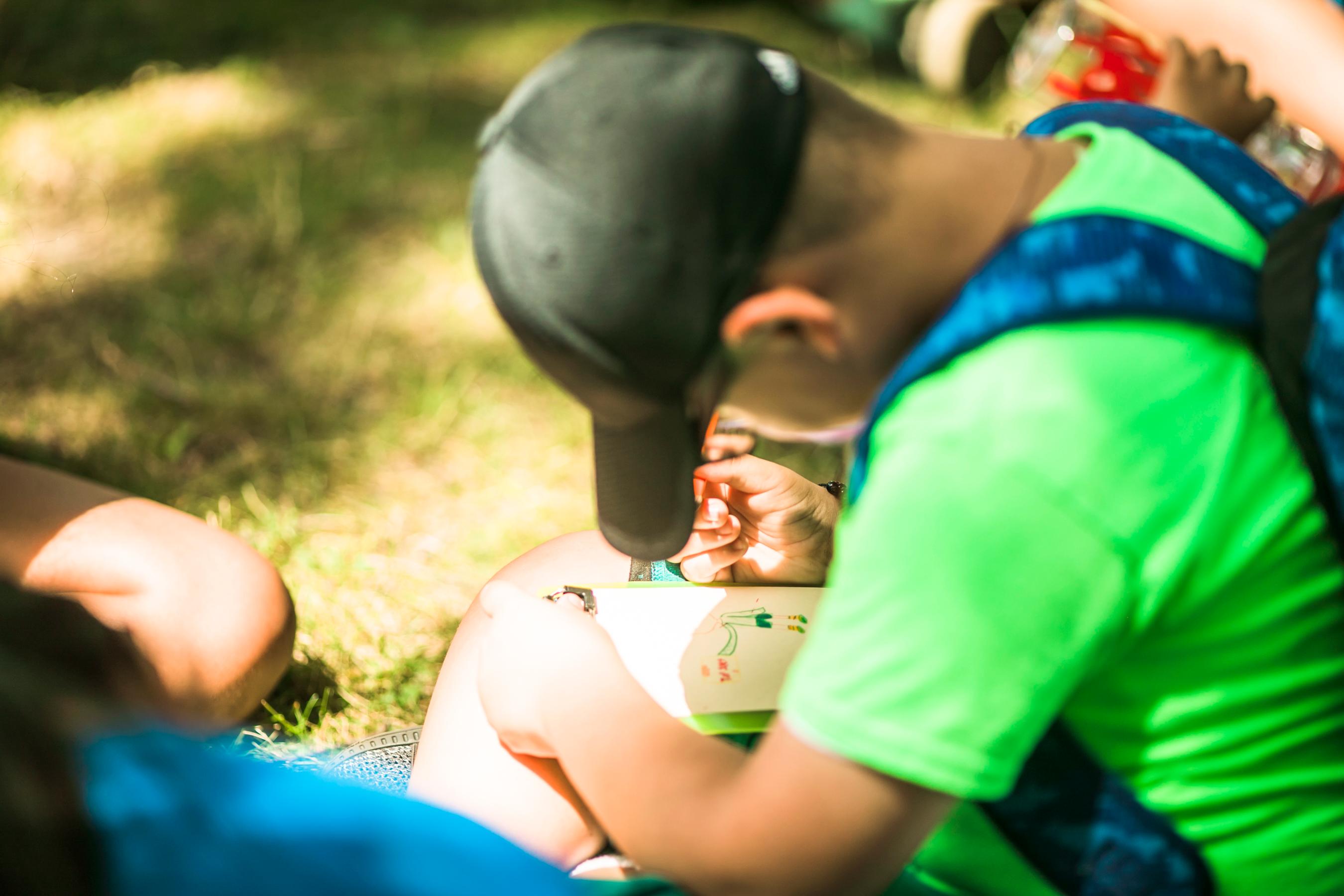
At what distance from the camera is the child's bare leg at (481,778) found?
1.00 m

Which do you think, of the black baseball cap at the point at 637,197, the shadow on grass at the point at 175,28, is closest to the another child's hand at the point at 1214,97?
the black baseball cap at the point at 637,197

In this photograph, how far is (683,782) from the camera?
77 cm

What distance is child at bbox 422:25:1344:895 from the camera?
2.06 ft

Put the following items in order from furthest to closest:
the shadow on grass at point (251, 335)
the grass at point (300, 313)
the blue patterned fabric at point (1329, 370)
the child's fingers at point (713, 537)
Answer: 1. the shadow on grass at point (251, 335)
2. the grass at point (300, 313)
3. the child's fingers at point (713, 537)
4. the blue patterned fabric at point (1329, 370)

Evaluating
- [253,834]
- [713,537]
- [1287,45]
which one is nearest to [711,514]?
[713,537]

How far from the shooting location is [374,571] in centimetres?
160

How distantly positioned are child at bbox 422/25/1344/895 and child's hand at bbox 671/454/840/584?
293 millimetres

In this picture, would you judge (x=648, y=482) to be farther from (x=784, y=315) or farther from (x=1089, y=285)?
(x=1089, y=285)

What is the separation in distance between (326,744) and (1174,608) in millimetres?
972

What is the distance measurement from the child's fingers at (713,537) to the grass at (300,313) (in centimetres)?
48

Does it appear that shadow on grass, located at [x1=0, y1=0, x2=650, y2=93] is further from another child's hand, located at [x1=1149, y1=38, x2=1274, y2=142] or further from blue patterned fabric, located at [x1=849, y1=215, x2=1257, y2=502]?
blue patterned fabric, located at [x1=849, y1=215, x2=1257, y2=502]

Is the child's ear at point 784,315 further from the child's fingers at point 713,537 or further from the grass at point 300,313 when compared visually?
the grass at point 300,313

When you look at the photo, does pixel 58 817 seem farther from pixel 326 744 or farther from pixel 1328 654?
pixel 326 744

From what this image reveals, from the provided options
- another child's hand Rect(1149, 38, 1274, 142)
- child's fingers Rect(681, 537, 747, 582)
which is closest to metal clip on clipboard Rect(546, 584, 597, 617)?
child's fingers Rect(681, 537, 747, 582)
